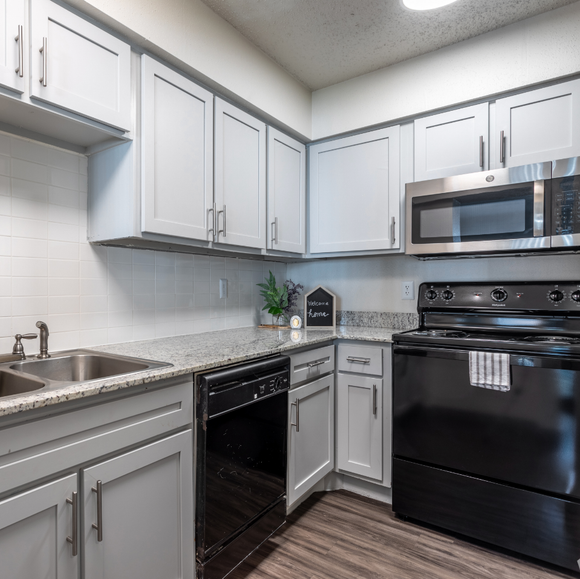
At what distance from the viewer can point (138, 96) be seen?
1562 mm

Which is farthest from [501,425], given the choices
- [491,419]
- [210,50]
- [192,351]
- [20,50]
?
[20,50]

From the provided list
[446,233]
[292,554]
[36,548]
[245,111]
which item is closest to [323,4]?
[245,111]

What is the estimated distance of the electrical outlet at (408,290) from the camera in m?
2.44

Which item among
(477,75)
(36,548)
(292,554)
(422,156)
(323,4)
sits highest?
(323,4)

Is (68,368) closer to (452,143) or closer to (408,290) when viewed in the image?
(408,290)

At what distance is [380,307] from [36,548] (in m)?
2.07

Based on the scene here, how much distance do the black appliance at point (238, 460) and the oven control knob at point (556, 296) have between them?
4.45 feet

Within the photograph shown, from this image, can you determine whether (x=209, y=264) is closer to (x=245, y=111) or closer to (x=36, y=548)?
(x=245, y=111)

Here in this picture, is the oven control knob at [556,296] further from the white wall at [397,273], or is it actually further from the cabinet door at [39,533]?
the cabinet door at [39,533]

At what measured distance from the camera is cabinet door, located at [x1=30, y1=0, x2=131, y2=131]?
1.25m

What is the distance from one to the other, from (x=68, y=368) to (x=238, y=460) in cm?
75

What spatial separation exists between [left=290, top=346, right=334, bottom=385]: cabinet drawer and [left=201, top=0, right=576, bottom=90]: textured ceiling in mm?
1605

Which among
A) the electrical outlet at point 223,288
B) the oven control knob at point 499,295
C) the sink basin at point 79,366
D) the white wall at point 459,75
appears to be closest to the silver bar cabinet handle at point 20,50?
the sink basin at point 79,366

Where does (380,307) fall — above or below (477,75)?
below
